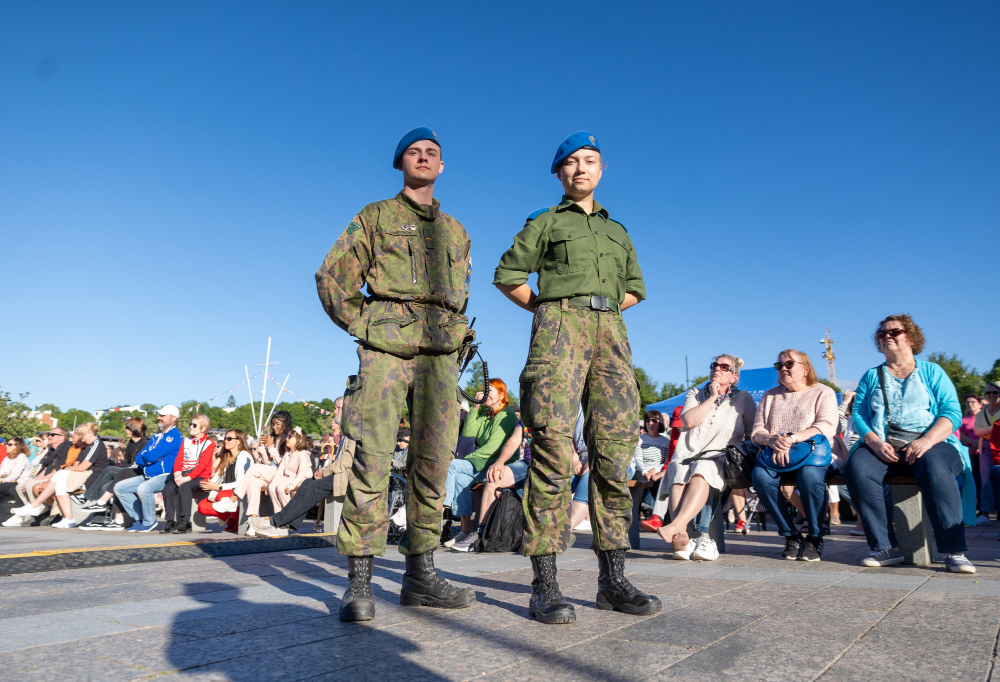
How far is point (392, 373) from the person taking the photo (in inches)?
142

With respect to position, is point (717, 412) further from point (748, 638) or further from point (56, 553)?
point (56, 553)

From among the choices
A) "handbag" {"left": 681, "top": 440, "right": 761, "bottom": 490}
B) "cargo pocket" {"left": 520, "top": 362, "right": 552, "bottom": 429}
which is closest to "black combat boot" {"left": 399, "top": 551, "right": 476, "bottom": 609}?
"cargo pocket" {"left": 520, "top": 362, "right": 552, "bottom": 429}

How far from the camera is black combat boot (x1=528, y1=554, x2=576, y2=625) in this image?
3150mm

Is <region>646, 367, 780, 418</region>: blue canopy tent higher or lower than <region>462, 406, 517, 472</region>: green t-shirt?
higher

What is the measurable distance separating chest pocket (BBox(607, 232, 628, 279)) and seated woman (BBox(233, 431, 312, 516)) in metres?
6.66

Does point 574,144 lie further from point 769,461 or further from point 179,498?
point 179,498

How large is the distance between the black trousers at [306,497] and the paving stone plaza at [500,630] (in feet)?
11.5

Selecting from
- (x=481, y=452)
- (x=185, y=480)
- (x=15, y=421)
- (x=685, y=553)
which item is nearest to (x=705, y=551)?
(x=685, y=553)

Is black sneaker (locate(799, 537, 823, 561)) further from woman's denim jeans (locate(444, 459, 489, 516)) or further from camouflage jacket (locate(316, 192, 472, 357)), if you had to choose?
camouflage jacket (locate(316, 192, 472, 357))

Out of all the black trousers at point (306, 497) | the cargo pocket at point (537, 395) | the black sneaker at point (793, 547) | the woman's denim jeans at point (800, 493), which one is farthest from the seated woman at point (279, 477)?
the cargo pocket at point (537, 395)

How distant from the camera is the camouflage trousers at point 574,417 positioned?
3.51m

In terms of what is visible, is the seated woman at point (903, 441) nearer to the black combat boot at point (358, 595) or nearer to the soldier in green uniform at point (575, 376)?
the soldier in green uniform at point (575, 376)

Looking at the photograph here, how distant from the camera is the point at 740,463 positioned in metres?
6.01

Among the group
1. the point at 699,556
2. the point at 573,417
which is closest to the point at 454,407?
the point at 573,417
